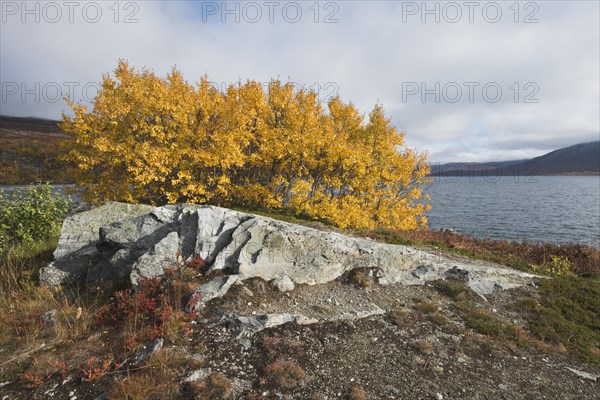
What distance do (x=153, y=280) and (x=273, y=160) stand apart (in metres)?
14.2

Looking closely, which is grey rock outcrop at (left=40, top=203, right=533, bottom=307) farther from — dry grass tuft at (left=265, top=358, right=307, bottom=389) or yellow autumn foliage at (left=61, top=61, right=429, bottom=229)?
yellow autumn foliage at (left=61, top=61, right=429, bottom=229)

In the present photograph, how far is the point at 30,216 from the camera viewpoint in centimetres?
1563

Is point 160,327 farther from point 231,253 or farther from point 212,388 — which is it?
point 231,253

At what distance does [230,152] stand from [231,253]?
10060 millimetres

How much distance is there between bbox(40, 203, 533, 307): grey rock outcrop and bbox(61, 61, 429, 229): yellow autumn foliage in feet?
21.6

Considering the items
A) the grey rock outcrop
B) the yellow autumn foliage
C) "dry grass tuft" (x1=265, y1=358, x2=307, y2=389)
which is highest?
the yellow autumn foliage

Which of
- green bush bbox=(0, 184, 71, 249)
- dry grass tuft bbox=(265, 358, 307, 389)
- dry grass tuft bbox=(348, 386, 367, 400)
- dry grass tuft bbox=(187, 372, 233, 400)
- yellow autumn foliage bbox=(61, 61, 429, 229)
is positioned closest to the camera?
dry grass tuft bbox=(187, 372, 233, 400)

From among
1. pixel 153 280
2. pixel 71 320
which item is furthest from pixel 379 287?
pixel 71 320

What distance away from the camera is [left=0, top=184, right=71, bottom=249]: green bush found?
586 inches

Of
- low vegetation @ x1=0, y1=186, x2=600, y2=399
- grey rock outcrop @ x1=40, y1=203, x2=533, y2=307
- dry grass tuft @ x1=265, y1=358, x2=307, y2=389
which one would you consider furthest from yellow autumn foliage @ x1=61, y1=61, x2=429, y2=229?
dry grass tuft @ x1=265, y1=358, x2=307, y2=389

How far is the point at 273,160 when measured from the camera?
22078mm

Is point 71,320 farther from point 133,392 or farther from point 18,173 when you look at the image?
point 18,173

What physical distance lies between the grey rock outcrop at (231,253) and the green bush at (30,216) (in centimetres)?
506

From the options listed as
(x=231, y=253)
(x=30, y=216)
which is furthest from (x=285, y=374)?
(x=30, y=216)
